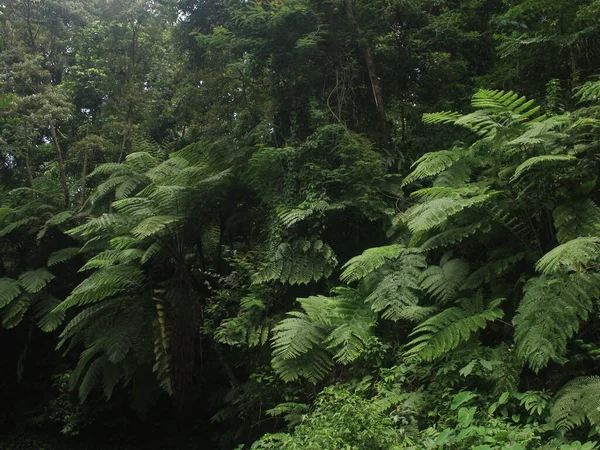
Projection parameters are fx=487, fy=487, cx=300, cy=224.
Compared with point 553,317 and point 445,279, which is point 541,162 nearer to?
point 445,279

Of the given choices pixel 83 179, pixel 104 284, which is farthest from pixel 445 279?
pixel 83 179

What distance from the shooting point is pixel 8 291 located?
700cm

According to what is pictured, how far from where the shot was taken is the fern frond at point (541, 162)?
3441 mm

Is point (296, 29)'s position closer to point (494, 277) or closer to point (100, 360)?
point (494, 277)

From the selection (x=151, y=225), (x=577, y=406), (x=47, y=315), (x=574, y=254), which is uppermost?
(x=151, y=225)

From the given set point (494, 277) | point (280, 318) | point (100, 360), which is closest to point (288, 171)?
point (280, 318)

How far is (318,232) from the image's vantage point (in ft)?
17.1

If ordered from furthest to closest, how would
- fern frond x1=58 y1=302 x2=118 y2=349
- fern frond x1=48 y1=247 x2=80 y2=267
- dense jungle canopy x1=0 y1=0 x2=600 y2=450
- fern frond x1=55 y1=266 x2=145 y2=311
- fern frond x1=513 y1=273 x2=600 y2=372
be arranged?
fern frond x1=48 y1=247 x2=80 y2=267
fern frond x1=58 y1=302 x2=118 y2=349
fern frond x1=55 y1=266 x2=145 y2=311
dense jungle canopy x1=0 y1=0 x2=600 y2=450
fern frond x1=513 y1=273 x2=600 y2=372

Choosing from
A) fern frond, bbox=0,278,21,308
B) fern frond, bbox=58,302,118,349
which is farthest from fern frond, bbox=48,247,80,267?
fern frond, bbox=58,302,118,349

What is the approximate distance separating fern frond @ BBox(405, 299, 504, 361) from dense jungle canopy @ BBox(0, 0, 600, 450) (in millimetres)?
16

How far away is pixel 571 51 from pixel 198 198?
471 cm

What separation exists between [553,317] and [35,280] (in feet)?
22.6

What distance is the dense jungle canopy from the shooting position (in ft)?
10.4

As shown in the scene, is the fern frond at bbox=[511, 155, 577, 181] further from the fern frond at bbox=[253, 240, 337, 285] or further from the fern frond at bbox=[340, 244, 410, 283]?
the fern frond at bbox=[253, 240, 337, 285]
